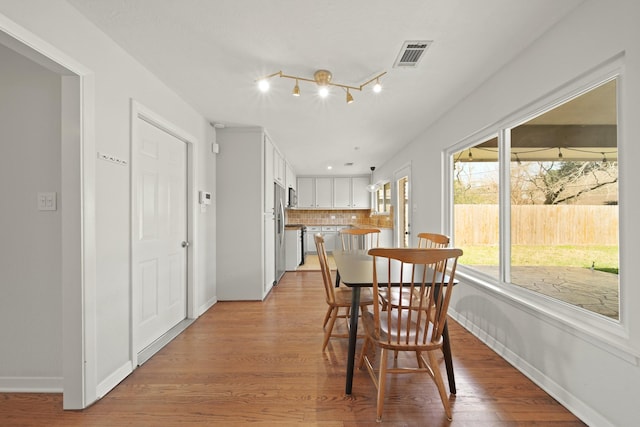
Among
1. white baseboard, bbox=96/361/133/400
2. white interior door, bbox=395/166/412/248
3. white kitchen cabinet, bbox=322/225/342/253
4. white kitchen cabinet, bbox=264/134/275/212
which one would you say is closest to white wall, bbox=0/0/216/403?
white baseboard, bbox=96/361/133/400

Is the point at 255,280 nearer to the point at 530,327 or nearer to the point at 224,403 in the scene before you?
the point at 224,403

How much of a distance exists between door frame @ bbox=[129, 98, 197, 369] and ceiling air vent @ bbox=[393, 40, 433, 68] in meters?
2.03

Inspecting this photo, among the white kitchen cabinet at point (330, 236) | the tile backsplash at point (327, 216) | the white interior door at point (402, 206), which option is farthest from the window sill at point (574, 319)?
the tile backsplash at point (327, 216)

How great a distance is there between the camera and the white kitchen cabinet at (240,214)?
3754 mm

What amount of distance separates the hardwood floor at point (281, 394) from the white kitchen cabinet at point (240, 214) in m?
1.19

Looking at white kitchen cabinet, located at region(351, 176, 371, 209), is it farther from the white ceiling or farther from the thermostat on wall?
the thermostat on wall

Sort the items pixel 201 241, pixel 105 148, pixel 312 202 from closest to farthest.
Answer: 1. pixel 105 148
2. pixel 201 241
3. pixel 312 202

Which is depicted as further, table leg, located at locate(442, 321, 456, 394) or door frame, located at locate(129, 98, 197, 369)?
door frame, located at locate(129, 98, 197, 369)

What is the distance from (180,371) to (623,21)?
3.36 metres

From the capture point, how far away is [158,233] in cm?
257

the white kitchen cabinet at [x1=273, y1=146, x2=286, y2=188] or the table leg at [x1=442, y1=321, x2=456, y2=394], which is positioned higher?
the white kitchen cabinet at [x1=273, y1=146, x2=286, y2=188]

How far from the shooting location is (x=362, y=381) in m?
1.94

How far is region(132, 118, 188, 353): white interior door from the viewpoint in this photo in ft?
7.50

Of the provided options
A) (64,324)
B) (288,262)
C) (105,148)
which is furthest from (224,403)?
(288,262)
